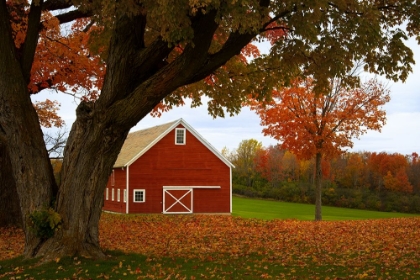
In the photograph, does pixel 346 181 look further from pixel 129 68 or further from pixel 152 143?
pixel 129 68

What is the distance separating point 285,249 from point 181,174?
23.8 m

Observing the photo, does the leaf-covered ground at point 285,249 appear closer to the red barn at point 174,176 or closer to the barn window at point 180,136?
the red barn at point 174,176

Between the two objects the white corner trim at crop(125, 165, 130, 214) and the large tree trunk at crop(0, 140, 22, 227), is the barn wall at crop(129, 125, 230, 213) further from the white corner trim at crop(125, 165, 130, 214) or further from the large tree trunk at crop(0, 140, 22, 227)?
the large tree trunk at crop(0, 140, 22, 227)

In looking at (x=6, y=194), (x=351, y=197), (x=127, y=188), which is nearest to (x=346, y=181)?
(x=351, y=197)

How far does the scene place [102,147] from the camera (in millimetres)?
11055

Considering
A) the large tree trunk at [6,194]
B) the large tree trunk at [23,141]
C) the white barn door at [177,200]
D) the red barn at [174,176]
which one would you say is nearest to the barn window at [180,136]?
the red barn at [174,176]

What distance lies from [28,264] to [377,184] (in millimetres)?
65592

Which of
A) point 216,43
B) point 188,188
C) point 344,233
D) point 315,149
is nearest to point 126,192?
point 188,188

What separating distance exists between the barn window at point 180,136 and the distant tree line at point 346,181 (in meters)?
16.0

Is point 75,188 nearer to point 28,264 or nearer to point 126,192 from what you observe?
point 28,264

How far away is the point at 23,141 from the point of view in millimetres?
11391

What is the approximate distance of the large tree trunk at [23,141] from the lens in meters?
11.3

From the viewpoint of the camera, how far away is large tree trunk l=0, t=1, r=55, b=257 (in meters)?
11.3

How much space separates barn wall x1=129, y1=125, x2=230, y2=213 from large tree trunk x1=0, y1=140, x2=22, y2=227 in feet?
56.1
